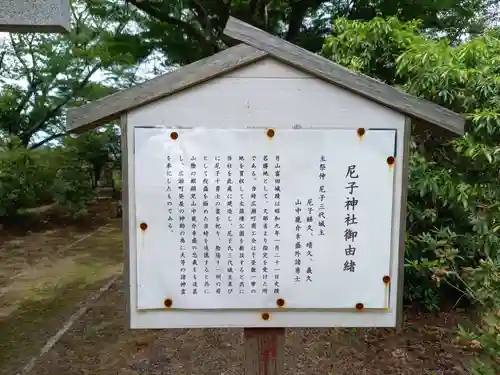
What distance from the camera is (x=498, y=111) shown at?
3146mm

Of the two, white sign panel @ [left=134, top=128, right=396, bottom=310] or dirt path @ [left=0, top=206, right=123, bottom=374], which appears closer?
white sign panel @ [left=134, top=128, right=396, bottom=310]

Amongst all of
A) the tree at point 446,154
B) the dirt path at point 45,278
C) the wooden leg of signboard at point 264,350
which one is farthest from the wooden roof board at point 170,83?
the dirt path at point 45,278

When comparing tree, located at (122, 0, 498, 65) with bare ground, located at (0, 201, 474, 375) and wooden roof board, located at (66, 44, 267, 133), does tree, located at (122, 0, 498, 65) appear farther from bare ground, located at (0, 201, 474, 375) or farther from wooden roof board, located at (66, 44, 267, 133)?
wooden roof board, located at (66, 44, 267, 133)

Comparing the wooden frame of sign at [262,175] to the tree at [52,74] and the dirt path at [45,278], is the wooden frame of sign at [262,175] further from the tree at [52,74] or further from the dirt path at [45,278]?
the tree at [52,74]

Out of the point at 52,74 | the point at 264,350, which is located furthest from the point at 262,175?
the point at 52,74

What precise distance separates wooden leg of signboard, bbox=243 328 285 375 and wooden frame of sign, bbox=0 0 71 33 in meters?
2.03

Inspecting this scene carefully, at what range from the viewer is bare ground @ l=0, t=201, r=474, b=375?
340 centimetres

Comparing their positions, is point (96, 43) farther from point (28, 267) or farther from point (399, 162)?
point (399, 162)

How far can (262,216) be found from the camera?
1.84 m

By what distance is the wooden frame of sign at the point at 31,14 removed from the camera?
2.59m

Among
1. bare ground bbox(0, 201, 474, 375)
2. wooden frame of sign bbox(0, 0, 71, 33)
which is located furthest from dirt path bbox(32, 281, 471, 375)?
wooden frame of sign bbox(0, 0, 71, 33)

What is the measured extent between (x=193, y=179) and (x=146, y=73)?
8.91 meters

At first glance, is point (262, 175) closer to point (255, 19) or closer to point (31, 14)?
point (31, 14)

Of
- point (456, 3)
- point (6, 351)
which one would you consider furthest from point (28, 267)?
point (456, 3)
